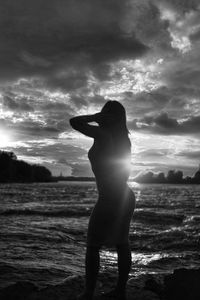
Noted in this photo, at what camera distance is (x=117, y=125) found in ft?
14.7

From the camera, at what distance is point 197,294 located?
4.53 metres

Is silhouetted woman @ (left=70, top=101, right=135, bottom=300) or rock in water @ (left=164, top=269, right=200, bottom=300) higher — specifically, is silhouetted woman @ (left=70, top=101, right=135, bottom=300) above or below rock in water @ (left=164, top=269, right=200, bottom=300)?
above

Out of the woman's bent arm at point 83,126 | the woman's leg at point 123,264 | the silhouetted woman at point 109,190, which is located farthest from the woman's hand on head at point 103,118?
the woman's leg at point 123,264

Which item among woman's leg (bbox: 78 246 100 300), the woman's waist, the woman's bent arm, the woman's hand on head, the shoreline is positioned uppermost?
the woman's hand on head

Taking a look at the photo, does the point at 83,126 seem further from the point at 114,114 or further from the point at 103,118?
the point at 114,114

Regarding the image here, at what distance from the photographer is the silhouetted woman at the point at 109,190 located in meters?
4.34

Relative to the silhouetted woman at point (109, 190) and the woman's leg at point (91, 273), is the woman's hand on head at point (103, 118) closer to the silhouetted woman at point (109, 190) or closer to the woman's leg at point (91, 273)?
the silhouetted woman at point (109, 190)

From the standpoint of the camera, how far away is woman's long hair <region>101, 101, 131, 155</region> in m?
4.46

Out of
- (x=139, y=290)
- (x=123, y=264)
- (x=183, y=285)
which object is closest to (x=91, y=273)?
(x=123, y=264)

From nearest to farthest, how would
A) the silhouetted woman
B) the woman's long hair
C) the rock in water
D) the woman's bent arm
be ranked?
1. the woman's bent arm
2. the silhouetted woman
3. the woman's long hair
4. the rock in water

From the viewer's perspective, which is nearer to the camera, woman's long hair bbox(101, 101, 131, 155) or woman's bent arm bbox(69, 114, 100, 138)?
woman's bent arm bbox(69, 114, 100, 138)

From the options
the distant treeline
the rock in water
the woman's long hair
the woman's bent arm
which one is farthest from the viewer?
the distant treeline

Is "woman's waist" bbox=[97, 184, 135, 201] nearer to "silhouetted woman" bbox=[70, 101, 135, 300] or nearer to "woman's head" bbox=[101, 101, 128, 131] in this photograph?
"silhouetted woman" bbox=[70, 101, 135, 300]

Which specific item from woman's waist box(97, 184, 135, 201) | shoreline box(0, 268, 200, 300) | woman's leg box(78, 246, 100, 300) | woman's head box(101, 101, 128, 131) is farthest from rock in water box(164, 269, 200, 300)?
woman's head box(101, 101, 128, 131)
